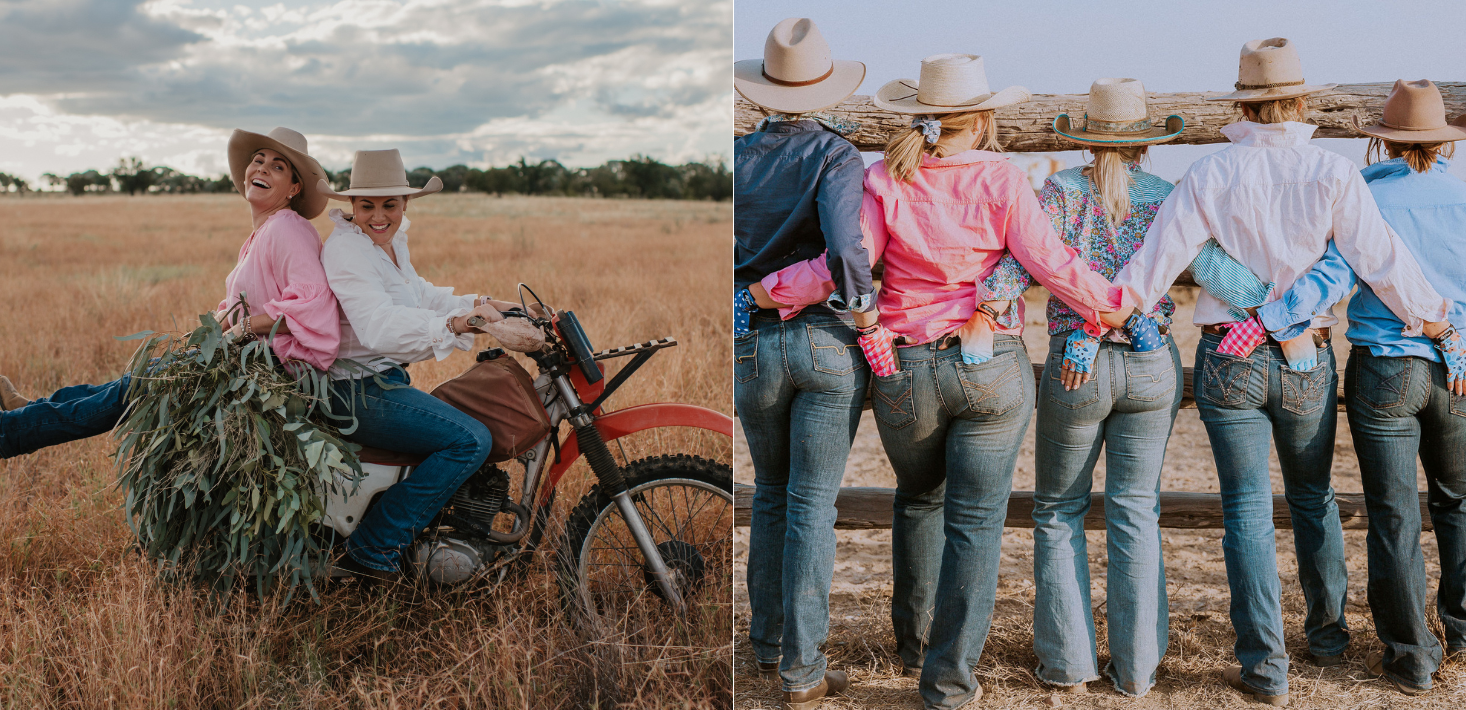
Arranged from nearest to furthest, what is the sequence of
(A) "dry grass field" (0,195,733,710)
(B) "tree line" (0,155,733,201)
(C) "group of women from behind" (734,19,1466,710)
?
(C) "group of women from behind" (734,19,1466,710), (A) "dry grass field" (0,195,733,710), (B) "tree line" (0,155,733,201)

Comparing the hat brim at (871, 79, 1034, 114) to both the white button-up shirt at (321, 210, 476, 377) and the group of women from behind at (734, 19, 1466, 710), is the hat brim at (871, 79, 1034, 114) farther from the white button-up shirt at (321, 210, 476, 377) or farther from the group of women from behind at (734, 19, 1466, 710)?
the white button-up shirt at (321, 210, 476, 377)

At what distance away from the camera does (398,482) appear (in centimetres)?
332

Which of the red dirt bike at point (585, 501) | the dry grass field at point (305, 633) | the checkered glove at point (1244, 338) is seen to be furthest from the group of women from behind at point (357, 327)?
the checkered glove at point (1244, 338)

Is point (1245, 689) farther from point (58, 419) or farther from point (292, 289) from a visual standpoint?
point (58, 419)

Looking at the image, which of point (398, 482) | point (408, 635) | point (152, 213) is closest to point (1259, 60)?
point (398, 482)

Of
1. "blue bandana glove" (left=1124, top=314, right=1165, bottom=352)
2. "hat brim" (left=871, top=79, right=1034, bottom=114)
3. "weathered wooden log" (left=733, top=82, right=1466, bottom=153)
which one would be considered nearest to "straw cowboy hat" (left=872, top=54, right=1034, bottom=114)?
"hat brim" (left=871, top=79, right=1034, bottom=114)

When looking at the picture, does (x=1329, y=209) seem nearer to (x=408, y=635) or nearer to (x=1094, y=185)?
(x=1094, y=185)

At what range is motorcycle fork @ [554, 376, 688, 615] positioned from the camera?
3.28 metres

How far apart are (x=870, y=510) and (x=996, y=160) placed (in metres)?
2.19

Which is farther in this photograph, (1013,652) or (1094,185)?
(1013,652)

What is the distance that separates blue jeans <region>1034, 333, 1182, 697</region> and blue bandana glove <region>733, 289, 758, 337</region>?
1.01m

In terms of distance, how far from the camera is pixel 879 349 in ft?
9.66

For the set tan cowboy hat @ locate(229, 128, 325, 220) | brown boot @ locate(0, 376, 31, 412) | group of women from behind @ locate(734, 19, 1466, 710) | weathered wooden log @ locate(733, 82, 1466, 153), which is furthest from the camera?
weathered wooden log @ locate(733, 82, 1466, 153)

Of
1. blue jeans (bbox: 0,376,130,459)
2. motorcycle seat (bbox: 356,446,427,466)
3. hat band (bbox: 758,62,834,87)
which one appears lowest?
motorcycle seat (bbox: 356,446,427,466)
